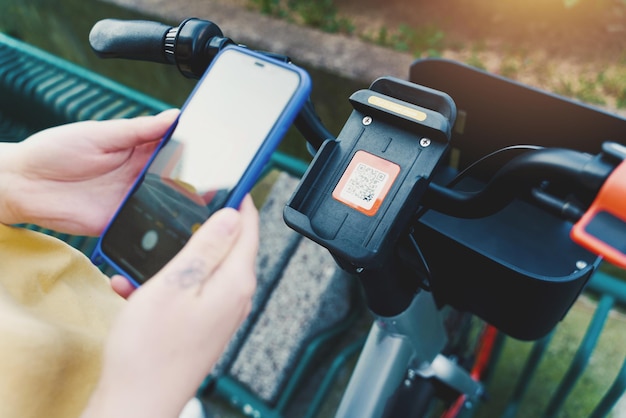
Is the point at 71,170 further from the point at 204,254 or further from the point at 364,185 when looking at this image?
the point at 364,185

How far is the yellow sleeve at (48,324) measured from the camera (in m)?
0.56

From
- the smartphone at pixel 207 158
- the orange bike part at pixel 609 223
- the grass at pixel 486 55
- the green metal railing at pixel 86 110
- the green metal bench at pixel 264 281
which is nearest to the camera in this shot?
the orange bike part at pixel 609 223

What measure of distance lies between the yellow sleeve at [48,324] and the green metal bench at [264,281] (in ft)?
2.13

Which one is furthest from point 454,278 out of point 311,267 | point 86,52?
point 86,52

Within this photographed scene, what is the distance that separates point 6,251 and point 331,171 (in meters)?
0.48

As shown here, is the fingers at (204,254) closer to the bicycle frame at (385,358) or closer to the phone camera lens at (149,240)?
the phone camera lens at (149,240)

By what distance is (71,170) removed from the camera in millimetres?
802

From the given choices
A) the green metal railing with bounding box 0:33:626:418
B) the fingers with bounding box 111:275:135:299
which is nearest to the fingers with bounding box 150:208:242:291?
the fingers with bounding box 111:275:135:299

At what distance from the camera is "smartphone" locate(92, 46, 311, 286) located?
65 cm

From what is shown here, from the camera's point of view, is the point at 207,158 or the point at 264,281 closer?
the point at 207,158

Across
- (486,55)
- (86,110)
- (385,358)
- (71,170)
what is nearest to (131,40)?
(71,170)

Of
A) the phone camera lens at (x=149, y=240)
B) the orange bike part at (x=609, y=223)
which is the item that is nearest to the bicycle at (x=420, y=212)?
the orange bike part at (x=609, y=223)

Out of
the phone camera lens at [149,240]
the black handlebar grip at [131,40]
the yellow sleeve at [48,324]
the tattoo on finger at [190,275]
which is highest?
the black handlebar grip at [131,40]

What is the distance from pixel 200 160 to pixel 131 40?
7.6 inches
